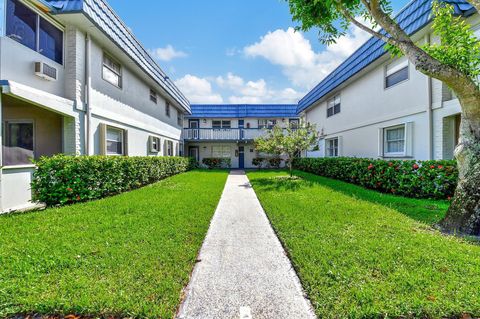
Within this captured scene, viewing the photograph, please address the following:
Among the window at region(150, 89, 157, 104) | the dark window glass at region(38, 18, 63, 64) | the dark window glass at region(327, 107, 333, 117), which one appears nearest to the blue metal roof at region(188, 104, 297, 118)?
the dark window glass at region(327, 107, 333, 117)

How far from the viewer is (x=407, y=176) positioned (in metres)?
7.12

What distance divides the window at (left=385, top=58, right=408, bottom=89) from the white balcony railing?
12751mm

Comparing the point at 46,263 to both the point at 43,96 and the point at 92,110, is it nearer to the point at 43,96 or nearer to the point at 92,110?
the point at 43,96

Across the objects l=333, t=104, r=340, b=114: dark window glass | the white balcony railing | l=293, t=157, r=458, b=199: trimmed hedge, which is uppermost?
l=333, t=104, r=340, b=114: dark window glass

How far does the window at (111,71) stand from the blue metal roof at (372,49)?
958cm

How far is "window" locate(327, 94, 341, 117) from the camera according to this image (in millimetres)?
14719

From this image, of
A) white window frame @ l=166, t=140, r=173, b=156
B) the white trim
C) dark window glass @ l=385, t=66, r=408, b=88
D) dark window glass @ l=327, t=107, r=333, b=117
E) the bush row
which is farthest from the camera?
the bush row

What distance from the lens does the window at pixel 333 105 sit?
1472cm

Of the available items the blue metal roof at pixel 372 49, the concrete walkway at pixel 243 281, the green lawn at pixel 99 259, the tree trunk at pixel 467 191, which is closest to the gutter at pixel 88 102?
the green lawn at pixel 99 259

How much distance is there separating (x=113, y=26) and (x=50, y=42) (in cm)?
221

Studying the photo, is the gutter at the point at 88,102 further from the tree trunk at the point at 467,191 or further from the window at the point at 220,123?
the window at the point at 220,123

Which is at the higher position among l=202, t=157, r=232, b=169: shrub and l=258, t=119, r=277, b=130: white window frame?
l=258, t=119, r=277, b=130: white window frame

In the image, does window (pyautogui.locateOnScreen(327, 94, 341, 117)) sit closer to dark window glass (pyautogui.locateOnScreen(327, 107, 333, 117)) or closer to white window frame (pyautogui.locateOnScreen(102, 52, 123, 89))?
dark window glass (pyautogui.locateOnScreen(327, 107, 333, 117))

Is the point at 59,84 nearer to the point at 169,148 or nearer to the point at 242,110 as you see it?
the point at 169,148
